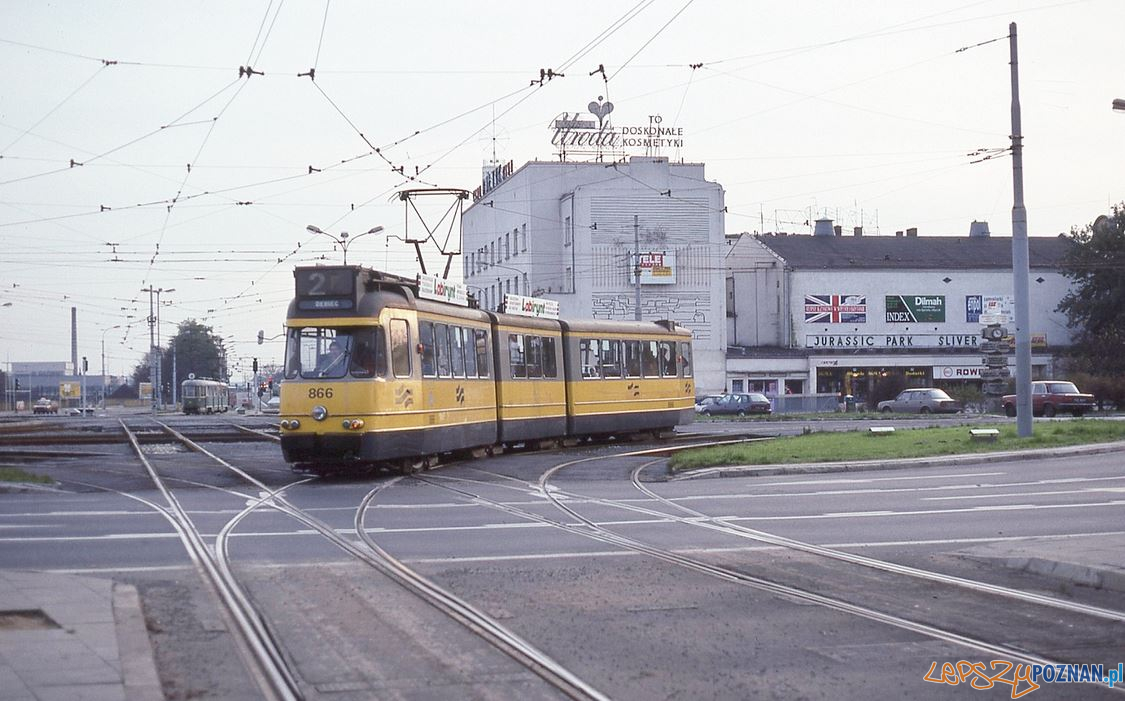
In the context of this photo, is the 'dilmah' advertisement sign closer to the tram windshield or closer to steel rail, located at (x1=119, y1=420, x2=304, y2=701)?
the tram windshield

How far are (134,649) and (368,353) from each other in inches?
565

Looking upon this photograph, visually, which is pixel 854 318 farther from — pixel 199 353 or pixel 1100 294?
pixel 199 353

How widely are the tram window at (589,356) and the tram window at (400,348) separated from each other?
10.4 meters

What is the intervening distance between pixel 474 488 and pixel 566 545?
25.2 ft

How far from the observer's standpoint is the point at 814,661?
8008mm

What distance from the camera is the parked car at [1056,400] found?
5388 centimetres

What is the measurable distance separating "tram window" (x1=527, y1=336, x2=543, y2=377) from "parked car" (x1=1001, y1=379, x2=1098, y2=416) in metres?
29.1

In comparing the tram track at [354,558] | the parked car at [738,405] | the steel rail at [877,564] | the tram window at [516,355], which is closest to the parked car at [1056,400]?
the parked car at [738,405]

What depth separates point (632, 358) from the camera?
1406 inches

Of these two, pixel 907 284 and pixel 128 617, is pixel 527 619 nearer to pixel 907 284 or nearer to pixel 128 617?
pixel 128 617

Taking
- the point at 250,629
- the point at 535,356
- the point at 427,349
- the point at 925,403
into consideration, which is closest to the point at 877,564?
the point at 250,629

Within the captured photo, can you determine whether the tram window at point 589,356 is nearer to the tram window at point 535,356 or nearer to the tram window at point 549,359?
the tram window at point 549,359

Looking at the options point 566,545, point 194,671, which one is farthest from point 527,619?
point 566,545

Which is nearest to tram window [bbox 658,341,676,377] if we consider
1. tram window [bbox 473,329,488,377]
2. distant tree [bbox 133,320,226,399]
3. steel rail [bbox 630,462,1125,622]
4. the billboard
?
tram window [bbox 473,329,488,377]
